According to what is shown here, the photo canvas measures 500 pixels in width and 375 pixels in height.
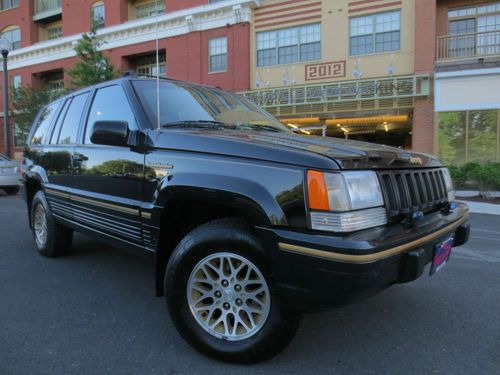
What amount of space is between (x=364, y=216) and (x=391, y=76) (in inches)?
657

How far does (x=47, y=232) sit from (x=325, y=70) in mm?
16001

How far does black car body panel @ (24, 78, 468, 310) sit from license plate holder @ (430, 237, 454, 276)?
0.21ft

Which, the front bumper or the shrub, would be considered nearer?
the front bumper

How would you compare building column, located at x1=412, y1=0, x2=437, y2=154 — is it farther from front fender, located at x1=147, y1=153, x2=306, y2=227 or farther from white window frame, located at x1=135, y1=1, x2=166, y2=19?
front fender, located at x1=147, y1=153, x2=306, y2=227

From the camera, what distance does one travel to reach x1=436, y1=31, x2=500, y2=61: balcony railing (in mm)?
16391

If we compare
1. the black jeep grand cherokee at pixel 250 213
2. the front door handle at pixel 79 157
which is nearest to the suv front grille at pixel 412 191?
the black jeep grand cherokee at pixel 250 213

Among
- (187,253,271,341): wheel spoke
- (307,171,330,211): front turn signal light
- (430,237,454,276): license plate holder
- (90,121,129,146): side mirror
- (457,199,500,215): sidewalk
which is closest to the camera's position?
(307,171,330,211): front turn signal light

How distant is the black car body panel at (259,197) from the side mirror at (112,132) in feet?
0.26

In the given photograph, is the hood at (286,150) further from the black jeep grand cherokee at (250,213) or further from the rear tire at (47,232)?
the rear tire at (47,232)

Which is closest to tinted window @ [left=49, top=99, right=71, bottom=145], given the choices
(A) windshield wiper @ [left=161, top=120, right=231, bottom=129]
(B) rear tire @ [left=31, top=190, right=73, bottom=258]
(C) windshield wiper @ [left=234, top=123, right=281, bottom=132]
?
(B) rear tire @ [left=31, top=190, right=73, bottom=258]

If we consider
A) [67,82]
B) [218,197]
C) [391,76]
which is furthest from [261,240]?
[67,82]

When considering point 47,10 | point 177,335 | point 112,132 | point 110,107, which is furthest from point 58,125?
point 47,10

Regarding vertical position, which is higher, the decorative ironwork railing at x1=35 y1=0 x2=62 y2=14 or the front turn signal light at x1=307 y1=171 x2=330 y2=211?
the decorative ironwork railing at x1=35 y1=0 x2=62 y2=14

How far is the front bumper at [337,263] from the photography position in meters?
2.07
